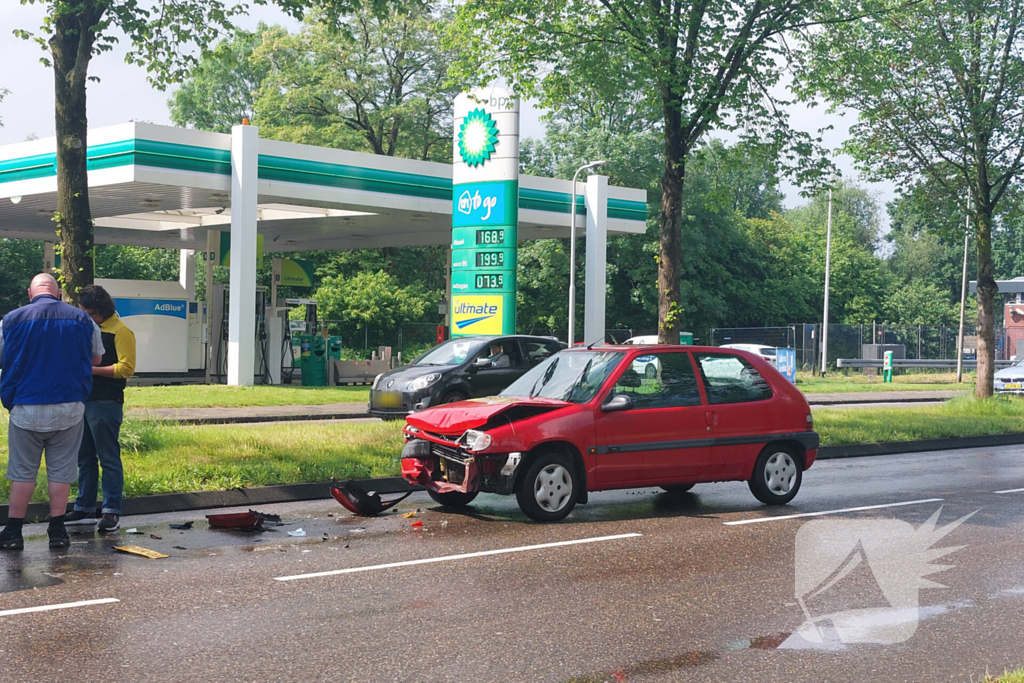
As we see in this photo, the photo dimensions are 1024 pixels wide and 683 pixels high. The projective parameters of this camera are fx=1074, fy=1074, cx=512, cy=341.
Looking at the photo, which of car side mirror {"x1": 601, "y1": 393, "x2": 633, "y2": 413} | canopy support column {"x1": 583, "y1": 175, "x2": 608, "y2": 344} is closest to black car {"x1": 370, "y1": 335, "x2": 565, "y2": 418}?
car side mirror {"x1": 601, "y1": 393, "x2": 633, "y2": 413}

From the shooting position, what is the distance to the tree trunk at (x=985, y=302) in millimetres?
22859

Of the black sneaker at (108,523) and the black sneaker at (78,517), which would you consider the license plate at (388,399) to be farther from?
the black sneaker at (108,523)

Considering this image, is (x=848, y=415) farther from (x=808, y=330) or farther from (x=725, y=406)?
(x=808, y=330)

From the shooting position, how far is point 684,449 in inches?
389

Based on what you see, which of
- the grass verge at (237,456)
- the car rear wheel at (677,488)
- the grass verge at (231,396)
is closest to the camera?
the grass verge at (237,456)

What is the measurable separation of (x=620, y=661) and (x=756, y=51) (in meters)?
13.4

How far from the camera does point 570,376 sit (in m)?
9.88

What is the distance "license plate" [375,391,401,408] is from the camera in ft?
57.5

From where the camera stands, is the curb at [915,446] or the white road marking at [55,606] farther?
the curb at [915,446]

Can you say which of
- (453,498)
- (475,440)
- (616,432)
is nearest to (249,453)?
(453,498)

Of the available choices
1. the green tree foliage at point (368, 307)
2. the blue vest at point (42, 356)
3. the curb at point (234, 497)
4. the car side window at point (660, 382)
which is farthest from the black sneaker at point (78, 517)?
the green tree foliage at point (368, 307)

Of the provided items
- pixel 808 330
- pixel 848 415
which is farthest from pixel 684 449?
pixel 808 330

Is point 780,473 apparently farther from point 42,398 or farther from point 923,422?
point 923,422

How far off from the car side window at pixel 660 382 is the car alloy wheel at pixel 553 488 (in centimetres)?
93
